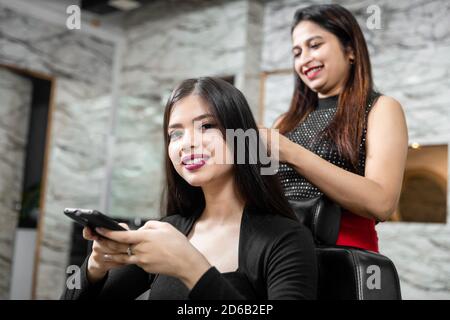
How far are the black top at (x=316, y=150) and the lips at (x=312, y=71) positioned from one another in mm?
93

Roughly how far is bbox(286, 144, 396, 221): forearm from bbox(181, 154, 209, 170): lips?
0.73 ft

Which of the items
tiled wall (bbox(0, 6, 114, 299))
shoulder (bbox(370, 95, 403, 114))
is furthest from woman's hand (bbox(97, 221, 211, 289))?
A: tiled wall (bbox(0, 6, 114, 299))

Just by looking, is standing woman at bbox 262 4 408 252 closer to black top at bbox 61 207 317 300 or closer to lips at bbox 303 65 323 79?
lips at bbox 303 65 323 79

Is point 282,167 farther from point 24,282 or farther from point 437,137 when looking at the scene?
point 24,282

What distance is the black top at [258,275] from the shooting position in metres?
1.03

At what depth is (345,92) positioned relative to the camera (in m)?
1.54

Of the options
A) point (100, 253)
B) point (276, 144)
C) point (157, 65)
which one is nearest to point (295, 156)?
point (276, 144)

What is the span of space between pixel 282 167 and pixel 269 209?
288mm

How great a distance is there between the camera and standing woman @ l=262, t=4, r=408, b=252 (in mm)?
1323

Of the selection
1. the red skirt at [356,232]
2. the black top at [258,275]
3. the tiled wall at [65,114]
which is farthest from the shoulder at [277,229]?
the tiled wall at [65,114]

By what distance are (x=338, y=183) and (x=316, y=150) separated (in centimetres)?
19

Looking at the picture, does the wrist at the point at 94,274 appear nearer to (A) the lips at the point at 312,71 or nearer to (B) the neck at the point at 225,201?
(B) the neck at the point at 225,201

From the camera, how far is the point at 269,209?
1.23 meters

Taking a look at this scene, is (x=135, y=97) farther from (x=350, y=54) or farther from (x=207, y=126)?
(x=207, y=126)
